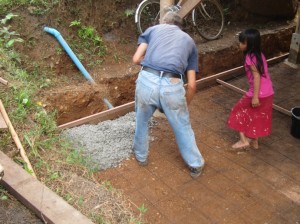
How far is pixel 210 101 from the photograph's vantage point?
21.3 ft

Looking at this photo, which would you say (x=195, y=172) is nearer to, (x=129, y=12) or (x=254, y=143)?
(x=254, y=143)

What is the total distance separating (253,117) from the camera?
4809mm

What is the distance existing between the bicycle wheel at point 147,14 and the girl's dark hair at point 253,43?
3246 mm

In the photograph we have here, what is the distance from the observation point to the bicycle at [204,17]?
7562 mm

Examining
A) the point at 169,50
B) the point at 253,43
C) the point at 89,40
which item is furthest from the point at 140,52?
the point at 89,40

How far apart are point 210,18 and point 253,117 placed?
4.15m

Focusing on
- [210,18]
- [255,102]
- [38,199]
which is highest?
[38,199]

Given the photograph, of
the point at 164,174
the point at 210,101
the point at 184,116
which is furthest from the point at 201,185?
the point at 210,101

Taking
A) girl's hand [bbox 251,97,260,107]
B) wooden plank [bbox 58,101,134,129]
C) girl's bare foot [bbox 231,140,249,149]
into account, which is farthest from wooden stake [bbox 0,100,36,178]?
girl's bare foot [bbox 231,140,249,149]

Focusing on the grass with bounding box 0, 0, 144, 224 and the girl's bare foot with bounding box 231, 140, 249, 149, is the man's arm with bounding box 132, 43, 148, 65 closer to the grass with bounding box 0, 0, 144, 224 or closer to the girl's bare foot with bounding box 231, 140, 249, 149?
the grass with bounding box 0, 0, 144, 224

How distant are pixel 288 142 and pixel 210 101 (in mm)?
1658

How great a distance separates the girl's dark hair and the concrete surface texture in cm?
134

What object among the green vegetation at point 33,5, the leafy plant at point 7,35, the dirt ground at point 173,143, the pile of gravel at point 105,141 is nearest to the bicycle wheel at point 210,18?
the dirt ground at point 173,143

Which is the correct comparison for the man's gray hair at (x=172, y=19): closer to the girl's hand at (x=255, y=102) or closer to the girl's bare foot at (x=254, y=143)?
the girl's hand at (x=255, y=102)
